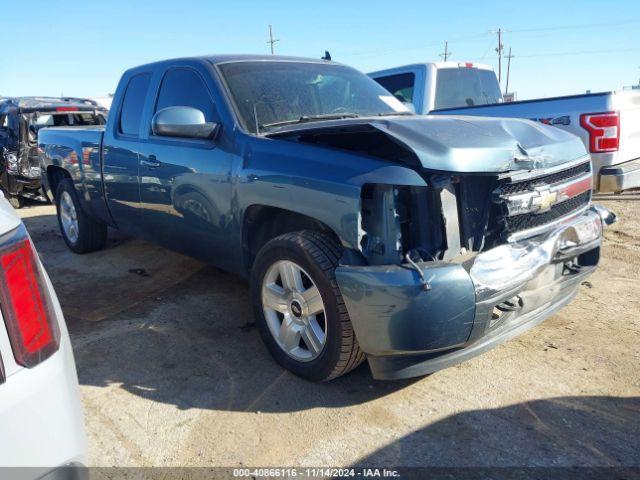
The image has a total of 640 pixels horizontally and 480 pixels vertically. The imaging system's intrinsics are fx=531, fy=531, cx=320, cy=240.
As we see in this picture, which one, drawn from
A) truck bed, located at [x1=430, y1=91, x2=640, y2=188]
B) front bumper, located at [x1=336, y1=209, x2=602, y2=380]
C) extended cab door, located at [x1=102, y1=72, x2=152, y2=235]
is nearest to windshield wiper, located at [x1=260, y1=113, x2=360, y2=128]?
front bumper, located at [x1=336, y1=209, x2=602, y2=380]

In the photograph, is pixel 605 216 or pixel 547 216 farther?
pixel 605 216

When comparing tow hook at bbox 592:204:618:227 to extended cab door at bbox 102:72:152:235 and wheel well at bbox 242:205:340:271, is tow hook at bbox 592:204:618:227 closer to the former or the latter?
wheel well at bbox 242:205:340:271

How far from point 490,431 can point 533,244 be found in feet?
3.19

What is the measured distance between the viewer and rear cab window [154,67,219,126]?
3682mm

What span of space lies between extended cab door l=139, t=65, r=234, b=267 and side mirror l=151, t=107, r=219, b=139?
0.33 ft

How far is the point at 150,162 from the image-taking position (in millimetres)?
4125

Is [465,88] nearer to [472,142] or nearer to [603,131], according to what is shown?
[603,131]

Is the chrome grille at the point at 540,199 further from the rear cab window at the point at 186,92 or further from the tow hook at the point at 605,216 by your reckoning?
the rear cab window at the point at 186,92

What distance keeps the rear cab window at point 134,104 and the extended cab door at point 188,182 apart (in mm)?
264

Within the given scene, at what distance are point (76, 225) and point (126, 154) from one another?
6.42 feet

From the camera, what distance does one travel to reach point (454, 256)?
2604mm

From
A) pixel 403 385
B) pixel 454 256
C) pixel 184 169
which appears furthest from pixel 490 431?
pixel 184 169

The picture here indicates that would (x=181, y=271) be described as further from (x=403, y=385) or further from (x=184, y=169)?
(x=403, y=385)

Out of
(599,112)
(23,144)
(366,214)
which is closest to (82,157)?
(366,214)
